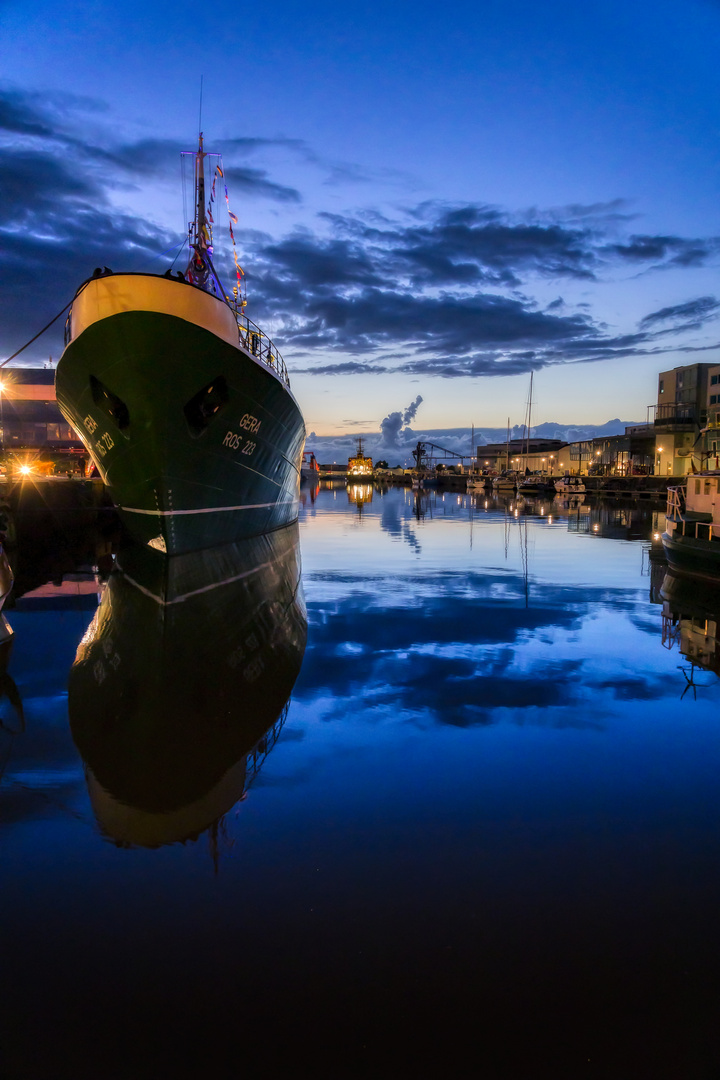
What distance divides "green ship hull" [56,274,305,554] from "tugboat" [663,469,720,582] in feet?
39.6

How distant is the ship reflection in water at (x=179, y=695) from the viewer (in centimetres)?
478

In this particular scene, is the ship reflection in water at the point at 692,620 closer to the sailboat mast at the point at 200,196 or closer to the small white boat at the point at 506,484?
the sailboat mast at the point at 200,196

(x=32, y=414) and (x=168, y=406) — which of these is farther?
A: (x=32, y=414)

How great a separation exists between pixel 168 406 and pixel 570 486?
65840 millimetres

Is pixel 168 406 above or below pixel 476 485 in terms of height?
above

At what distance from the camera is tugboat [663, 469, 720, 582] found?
15.8 metres

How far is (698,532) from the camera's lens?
16.8 metres

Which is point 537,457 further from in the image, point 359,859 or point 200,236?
A: point 359,859

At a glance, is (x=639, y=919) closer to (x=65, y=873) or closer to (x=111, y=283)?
(x=65, y=873)

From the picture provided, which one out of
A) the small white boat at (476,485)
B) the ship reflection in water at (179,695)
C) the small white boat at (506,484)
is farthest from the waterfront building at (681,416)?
the ship reflection in water at (179,695)

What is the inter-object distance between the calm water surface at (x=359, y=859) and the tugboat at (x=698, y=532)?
7.21 meters

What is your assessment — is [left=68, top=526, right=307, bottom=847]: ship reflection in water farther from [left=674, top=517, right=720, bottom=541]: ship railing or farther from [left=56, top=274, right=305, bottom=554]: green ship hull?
[left=674, top=517, right=720, bottom=541]: ship railing

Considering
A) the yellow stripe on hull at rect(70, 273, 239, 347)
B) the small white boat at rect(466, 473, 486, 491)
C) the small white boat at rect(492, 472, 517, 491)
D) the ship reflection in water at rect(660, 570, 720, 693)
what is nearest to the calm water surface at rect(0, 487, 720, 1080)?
the ship reflection in water at rect(660, 570, 720, 693)

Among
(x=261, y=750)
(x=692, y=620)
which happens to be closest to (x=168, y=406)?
(x=261, y=750)
